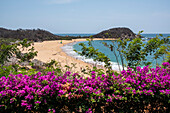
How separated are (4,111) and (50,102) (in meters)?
0.91

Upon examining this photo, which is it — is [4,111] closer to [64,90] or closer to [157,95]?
[64,90]

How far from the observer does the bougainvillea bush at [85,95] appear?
102 inches

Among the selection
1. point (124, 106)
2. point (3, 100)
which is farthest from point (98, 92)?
point (3, 100)

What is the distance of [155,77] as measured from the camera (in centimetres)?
315

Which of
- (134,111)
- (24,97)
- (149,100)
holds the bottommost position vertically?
(134,111)

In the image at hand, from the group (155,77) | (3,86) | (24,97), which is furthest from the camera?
(155,77)

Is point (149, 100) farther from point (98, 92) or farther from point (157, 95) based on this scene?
point (98, 92)

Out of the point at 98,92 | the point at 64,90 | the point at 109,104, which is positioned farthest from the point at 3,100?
the point at 109,104

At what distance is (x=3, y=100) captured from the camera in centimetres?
257

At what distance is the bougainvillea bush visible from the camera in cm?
258

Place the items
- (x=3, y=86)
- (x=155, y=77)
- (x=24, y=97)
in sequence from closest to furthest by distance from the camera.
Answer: (x=24, y=97), (x=3, y=86), (x=155, y=77)

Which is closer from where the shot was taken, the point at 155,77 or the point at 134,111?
the point at 134,111

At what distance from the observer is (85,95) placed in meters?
2.64

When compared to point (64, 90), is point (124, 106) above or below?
below
